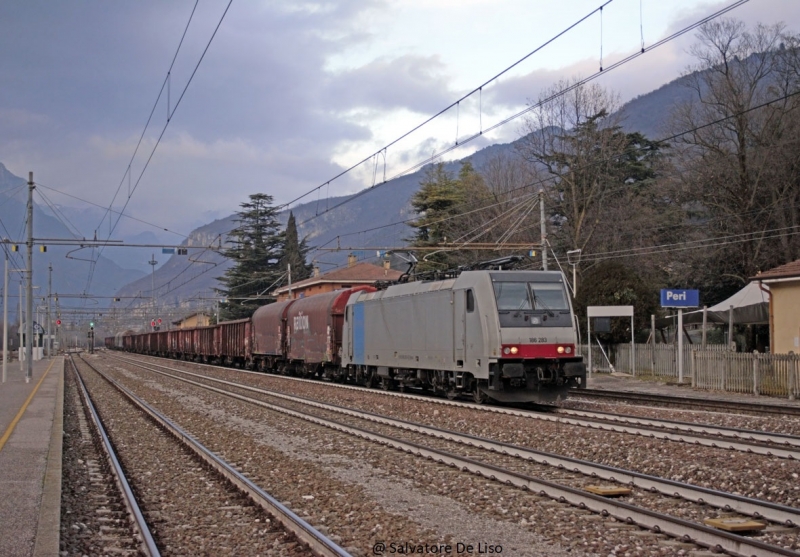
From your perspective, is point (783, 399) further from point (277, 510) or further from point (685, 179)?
point (685, 179)

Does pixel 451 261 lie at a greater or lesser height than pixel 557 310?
greater

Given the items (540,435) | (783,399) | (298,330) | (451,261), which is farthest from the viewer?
(451,261)

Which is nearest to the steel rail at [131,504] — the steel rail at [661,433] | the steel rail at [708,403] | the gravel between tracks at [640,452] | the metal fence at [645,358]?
the gravel between tracks at [640,452]

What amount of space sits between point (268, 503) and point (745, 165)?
37194mm

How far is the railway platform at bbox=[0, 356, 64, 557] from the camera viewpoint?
748 cm

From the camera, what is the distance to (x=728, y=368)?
79.9 feet

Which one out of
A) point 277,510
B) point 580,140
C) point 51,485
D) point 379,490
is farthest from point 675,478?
point 580,140

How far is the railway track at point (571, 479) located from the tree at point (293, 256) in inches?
2866

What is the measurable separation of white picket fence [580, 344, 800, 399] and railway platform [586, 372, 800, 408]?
0.30 metres

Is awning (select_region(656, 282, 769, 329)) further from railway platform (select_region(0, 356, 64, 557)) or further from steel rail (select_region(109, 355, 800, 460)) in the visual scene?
A: railway platform (select_region(0, 356, 64, 557))

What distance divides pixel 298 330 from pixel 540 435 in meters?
22.3

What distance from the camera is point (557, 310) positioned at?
19.0 m

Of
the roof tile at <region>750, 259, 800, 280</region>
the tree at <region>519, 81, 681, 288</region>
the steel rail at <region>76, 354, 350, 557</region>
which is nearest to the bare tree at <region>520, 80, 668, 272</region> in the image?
the tree at <region>519, 81, 681, 288</region>

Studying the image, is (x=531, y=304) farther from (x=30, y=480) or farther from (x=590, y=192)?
(x=590, y=192)
